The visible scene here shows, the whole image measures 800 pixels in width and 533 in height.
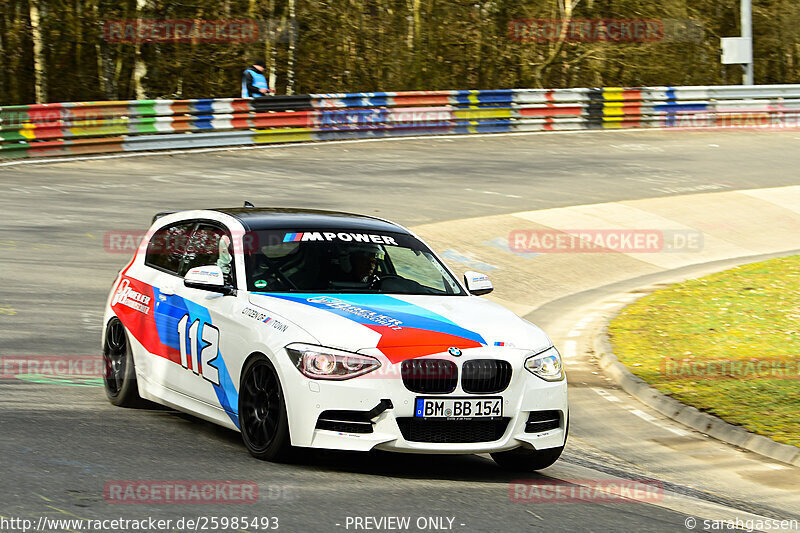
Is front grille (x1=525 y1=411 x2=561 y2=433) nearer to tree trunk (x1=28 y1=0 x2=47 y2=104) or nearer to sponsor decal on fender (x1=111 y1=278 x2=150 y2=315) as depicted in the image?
sponsor decal on fender (x1=111 y1=278 x2=150 y2=315)

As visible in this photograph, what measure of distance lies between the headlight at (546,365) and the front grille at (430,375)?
0.56 m

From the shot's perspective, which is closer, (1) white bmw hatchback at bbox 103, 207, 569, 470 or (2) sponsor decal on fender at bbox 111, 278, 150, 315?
(1) white bmw hatchback at bbox 103, 207, 569, 470

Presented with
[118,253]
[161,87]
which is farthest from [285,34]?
[118,253]

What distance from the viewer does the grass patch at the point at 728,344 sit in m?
10.1

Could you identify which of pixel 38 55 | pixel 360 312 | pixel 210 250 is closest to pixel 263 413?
pixel 360 312

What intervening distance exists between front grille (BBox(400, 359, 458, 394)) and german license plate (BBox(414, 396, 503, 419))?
0.21 ft

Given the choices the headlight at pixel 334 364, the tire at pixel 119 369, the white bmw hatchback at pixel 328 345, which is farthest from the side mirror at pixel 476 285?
the tire at pixel 119 369

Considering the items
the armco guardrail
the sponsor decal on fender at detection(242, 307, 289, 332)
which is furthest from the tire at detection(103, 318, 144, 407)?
the armco guardrail

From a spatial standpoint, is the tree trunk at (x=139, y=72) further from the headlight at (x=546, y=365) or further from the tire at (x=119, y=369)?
the headlight at (x=546, y=365)

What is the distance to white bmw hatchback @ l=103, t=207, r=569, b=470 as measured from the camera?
22.2ft

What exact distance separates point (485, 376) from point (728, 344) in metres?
6.60

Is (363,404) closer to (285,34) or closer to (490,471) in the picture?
(490,471)

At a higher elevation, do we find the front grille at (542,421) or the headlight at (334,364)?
the headlight at (334,364)

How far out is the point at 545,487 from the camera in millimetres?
6984
